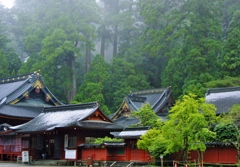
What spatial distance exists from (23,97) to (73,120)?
1487 cm

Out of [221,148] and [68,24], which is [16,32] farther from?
[221,148]

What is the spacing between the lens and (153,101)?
55594mm

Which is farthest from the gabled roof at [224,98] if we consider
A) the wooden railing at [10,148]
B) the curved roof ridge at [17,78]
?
the curved roof ridge at [17,78]

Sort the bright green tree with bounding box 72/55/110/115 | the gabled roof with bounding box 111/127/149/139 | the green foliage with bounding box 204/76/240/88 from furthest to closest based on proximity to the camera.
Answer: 1. the bright green tree with bounding box 72/55/110/115
2. the green foliage with bounding box 204/76/240/88
3. the gabled roof with bounding box 111/127/149/139

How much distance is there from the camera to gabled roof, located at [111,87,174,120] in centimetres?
5203

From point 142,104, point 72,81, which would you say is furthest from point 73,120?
point 72,81

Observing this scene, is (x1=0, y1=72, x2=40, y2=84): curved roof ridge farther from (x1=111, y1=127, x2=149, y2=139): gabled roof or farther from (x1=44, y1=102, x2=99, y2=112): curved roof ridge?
(x1=111, y1=127, x2=149, y2=139): gabled roof

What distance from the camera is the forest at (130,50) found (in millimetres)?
54969

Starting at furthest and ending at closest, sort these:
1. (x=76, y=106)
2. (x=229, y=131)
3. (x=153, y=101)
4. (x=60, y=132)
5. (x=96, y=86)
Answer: (x=96, y=86)
(x=153, y=101)
(x=76, y=106)
(x=60, y=132)
(x=229, y=131)

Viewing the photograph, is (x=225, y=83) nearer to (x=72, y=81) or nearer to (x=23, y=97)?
(x=23, y=97)

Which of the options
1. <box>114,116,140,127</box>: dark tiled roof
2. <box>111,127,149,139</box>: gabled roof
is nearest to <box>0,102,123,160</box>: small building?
<box>111,127,149,139</box>: gabled roof

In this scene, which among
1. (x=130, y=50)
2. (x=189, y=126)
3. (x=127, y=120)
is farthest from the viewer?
→ (x=130, y=50)

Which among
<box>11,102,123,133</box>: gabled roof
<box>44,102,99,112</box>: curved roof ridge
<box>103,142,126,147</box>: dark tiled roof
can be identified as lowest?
<box>103,142,126,147</box>: dark tiled roof

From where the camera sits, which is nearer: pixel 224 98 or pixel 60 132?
pixel 60 132
